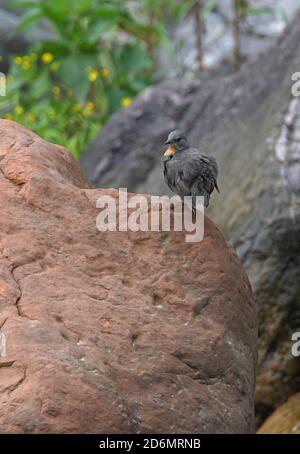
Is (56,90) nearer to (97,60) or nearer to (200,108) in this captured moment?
(97,60)

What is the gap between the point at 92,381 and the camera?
369 cm

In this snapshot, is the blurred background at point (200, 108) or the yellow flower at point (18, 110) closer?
the blurred background at point (200, 108)

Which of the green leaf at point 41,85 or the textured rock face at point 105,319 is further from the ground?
the textured rock face at point 105,319

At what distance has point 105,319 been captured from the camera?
3988 mm

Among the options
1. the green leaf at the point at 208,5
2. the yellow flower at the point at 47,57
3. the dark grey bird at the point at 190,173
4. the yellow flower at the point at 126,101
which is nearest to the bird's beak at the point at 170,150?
the dark grey bird at the point at 190,173

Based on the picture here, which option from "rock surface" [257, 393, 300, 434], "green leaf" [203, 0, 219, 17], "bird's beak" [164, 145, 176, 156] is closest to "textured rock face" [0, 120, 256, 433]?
"bird's beak" [164, 145, 176, 156]

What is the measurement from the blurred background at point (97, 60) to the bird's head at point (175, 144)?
448 centimetres

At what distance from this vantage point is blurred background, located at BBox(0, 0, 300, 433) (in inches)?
252

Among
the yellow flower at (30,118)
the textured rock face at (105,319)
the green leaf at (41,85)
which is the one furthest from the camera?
the green leaf at (41,85)

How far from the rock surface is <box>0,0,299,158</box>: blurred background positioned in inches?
153

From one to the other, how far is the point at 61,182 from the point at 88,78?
223 inches

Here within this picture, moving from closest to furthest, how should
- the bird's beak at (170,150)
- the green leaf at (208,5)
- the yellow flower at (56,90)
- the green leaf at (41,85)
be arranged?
the bird's beak at (170,150)
the green leaf at (41,85)
the yellow flower at (56,90)
the green leaf at (208,5)

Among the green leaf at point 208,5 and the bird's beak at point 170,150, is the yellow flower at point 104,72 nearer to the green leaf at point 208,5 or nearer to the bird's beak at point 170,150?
the green leaf at point 208,5

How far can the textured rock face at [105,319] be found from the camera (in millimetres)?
3656
